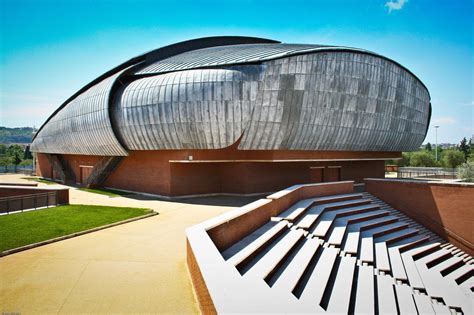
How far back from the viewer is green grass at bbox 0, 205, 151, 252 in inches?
421

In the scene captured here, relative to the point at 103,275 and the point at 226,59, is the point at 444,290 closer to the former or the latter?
the point at 103,275

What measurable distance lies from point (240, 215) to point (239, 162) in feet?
47.6

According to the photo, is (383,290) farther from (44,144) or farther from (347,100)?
(44,144)

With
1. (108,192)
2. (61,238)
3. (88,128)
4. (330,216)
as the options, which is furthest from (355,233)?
(88,128)

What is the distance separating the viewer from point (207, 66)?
2184 cm

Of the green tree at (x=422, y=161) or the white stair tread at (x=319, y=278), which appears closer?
the white stair tread at (x=319, y=278)

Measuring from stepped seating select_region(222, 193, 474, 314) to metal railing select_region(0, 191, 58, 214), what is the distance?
42.5 feet

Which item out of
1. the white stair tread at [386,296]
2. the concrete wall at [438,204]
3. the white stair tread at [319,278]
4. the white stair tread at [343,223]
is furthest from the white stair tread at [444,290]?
the concrete wall at [438,204]

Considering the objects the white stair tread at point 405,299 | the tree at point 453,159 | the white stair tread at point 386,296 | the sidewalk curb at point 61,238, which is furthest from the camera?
the tree at point 453,159

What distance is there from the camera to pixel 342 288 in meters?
8.04

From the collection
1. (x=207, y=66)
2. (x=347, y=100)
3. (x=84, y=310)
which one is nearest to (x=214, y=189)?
(x=207, y=66)

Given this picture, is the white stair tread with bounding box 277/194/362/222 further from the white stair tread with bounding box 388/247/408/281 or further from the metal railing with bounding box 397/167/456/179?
the metal railing with bounding box 397/167/456/179

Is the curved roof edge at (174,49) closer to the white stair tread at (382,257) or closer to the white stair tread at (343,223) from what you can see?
the white stair tread at (343,223)

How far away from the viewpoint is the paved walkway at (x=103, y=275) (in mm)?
6246
